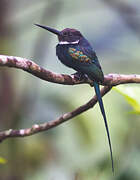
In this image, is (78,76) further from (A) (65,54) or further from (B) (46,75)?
(A) (65,54)

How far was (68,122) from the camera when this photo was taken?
2617 millimetres

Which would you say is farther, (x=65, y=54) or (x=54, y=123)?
(x=65, y=54)

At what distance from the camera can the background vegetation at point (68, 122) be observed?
2.04 metres

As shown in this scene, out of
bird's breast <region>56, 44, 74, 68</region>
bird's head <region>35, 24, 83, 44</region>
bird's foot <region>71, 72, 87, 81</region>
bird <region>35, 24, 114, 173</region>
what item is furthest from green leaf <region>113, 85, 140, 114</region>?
bird's head <region>35, 24, 83, 44</region>

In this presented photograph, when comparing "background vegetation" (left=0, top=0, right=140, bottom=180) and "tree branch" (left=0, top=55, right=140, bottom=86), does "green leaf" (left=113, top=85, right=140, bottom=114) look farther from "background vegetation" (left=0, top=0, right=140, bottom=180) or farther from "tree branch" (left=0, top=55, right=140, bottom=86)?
"background vegetation" (left=0, top=0, right=140, bottom=180)

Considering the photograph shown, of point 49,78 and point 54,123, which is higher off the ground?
point 49,78

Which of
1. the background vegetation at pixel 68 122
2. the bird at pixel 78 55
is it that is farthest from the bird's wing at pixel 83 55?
the background vegetation at pixel 68 122

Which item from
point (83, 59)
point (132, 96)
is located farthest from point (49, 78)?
point (83, 59)

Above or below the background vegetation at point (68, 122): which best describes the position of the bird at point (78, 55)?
above

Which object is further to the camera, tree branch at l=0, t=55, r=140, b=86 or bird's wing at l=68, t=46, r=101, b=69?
bird's wing at l=68, t=46, r=101, b=69

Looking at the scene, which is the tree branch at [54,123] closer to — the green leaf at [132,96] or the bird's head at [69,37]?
the green leaf at [132,96]

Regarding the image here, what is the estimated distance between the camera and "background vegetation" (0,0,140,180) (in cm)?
204

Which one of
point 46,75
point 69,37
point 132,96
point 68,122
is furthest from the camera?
point 68,122

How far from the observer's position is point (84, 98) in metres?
2.54
